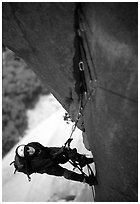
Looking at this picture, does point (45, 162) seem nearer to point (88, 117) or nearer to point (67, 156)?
point (67, 156)

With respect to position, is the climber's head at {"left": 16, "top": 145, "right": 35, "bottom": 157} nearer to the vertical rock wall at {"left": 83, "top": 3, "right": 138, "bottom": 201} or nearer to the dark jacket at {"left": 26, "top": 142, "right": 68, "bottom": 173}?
the dark jacket at {"left": 26, "top": 142, "right": 68, "bottom": 173}

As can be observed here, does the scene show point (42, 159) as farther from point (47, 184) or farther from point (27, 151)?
point (47, 184)

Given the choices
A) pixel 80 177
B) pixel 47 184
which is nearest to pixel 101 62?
pixel 80 177

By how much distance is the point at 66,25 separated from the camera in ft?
11.7

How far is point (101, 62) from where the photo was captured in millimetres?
3363

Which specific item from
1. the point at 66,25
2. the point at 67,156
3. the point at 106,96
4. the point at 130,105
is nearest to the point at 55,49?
the point at 66,25

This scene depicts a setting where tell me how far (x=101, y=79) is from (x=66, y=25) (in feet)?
3.20

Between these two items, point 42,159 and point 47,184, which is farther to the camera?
point 47,184

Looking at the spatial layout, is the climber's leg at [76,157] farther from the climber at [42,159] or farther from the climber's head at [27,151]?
the climber's head at [27,151]

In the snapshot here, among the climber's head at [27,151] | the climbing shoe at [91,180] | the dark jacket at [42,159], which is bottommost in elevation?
the climbing shoe at [91,180]

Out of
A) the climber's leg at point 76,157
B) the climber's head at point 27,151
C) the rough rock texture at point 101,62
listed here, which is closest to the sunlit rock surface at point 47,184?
the climber's leg at point 76,157

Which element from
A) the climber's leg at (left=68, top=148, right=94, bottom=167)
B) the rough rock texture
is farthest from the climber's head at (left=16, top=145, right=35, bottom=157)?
Answer: the rough rock texture

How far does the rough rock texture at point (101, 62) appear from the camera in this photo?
9.82ft

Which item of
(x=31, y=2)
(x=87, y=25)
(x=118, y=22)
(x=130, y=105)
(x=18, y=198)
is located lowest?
(x=18, y=198)
